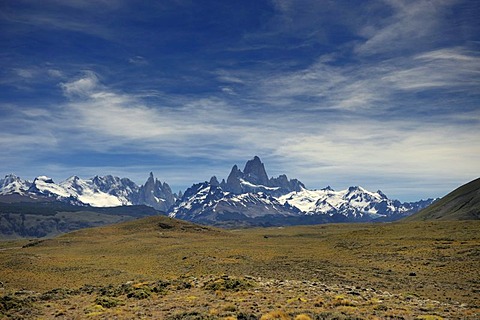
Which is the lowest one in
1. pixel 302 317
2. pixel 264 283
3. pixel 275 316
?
pixel 264 283

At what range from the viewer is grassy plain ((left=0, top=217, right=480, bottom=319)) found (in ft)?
85.0

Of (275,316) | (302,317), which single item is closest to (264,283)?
(275,316)

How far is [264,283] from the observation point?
118 feet

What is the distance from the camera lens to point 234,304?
1061 inches

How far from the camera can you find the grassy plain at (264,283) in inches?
1021

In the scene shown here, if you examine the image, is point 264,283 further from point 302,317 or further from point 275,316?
point 302,317

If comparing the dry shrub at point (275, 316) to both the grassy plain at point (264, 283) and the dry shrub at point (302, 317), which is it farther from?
the dry shrub at point (302, 317)

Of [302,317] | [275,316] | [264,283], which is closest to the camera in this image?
[302,317]

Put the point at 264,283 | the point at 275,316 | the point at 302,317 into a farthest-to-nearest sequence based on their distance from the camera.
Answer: the point at 264,283 → the point at 275,316 → the point at 302,317

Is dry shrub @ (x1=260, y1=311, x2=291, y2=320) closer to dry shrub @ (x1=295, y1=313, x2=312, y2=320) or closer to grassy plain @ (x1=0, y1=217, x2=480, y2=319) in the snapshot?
grassy plain @ (x1=0, y1=217, x2=480, y2=319)

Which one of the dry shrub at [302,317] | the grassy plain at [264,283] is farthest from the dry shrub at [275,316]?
the dry shrub at [302,317]

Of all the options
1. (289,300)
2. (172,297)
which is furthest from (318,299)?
(172,297)

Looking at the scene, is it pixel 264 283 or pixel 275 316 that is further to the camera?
pixel 264 283

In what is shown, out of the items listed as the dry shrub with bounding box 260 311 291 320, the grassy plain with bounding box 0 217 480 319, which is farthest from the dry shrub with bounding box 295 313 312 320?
the dry shrub with bounding box 260 311 291 320
